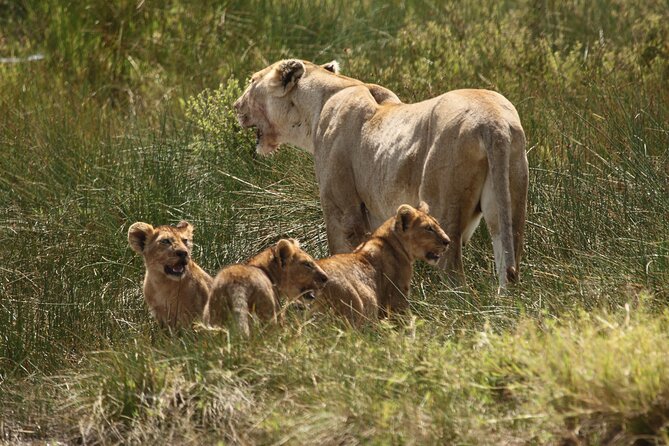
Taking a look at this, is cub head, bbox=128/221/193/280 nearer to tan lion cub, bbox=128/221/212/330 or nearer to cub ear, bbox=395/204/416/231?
tan lion cub, bbox=128/221/212/330

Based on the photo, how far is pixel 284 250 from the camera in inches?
308

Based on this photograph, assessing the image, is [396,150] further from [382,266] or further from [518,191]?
[518,191]

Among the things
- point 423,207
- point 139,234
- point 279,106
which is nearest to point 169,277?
point 139,234

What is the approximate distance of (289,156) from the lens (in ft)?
36.9

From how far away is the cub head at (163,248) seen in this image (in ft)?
25.9

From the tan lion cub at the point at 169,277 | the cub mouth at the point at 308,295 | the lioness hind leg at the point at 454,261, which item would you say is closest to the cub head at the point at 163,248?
→ the tan lion cub at the point at 169,277

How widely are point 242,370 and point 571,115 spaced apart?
16.2 feet

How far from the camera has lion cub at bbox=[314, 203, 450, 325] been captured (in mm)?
7891

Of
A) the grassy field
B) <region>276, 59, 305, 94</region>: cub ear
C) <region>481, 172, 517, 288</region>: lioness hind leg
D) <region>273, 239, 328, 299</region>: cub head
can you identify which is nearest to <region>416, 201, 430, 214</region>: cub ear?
<region>481, 172, 517, 288</region>: lioness hind leg

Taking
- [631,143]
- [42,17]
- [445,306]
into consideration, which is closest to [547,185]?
[631,143]

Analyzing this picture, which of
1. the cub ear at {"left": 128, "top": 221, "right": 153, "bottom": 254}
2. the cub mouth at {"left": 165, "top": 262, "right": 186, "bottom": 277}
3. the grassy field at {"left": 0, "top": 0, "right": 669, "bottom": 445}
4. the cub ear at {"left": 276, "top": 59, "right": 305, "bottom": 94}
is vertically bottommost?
the grassy field at {"left": 0, "top": 0, "right": 669, "bottom": 445}

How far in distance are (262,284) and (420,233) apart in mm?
1062

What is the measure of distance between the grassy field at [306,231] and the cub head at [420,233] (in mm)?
254

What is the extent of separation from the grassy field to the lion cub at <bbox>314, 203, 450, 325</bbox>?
193 mm
